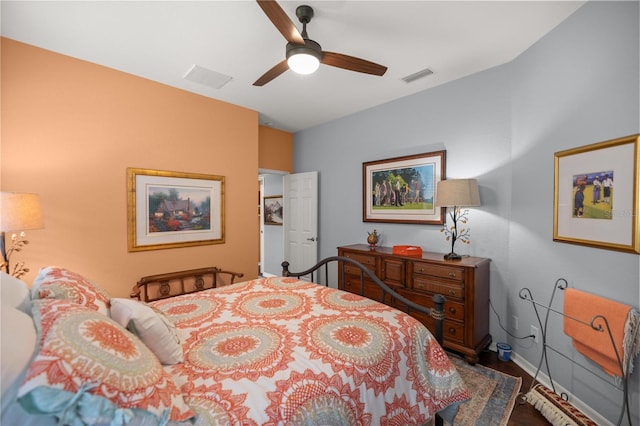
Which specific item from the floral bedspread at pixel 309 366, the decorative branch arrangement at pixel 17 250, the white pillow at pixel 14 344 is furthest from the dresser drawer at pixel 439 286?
the decorative branch arrangement at pixel 17 250

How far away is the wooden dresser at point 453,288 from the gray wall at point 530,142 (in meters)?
0.28

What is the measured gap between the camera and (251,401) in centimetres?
99

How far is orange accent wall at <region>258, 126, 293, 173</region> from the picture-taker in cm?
465

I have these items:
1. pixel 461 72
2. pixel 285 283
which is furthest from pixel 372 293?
pixel 461 72

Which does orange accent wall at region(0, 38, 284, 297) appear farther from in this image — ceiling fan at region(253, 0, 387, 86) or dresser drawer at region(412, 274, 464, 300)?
dresser drawer at region(412, 274, 464, 300)

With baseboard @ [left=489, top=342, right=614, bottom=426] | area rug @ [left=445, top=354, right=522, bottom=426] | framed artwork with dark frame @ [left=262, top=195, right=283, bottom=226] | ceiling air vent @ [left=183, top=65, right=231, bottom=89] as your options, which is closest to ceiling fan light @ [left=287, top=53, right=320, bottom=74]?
ceiling air vent @ [left=183, top=65, right=231, bottom=89]

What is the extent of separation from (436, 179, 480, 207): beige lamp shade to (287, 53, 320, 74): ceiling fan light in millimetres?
1703

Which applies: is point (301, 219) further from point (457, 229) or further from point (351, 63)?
point (351, 63)

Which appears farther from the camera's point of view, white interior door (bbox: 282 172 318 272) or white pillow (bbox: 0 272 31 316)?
white interior door (bbox: 282 172 318 272)

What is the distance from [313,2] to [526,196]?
2.39 metres

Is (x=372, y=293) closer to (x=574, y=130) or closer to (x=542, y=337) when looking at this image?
(x=542, y=337)

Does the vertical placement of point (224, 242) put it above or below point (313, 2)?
below

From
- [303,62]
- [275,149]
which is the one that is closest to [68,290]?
[303,62]

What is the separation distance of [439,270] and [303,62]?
2.21 meters
